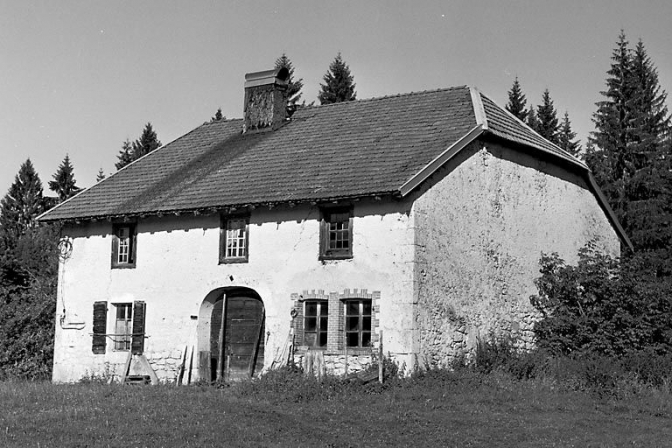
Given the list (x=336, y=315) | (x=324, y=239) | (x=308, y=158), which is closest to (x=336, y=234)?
(x=324, y=239)

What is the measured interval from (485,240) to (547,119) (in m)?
24.2

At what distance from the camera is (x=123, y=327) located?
2848 centimetres

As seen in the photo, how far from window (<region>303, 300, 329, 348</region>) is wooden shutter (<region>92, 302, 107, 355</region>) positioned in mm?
6597

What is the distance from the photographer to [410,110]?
2884cm

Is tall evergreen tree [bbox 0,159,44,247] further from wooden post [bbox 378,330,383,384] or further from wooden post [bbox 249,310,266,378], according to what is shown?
wooden post [bbox 378,330,383,384]

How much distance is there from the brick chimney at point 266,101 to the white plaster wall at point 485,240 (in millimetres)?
7655

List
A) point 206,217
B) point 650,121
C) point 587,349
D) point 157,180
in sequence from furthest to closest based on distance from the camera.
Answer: point 650,121 → point 157,180 → point 206,217 → point 587,349

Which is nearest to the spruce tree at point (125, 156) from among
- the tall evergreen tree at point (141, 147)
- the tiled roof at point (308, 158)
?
the tall evergreen tree at point (141, 147)

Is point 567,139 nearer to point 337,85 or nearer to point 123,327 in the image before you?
point 337,85

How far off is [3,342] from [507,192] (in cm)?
1562

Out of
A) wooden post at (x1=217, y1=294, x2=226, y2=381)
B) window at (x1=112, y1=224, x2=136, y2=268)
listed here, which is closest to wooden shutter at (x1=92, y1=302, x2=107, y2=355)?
window at (x1=112, y1=224, x2=136, y2=268)

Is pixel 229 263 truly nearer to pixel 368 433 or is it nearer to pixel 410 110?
pixel 410 110

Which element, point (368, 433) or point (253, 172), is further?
point (253, 172)

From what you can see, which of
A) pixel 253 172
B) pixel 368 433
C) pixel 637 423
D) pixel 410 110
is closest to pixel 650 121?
pixel 410 110
